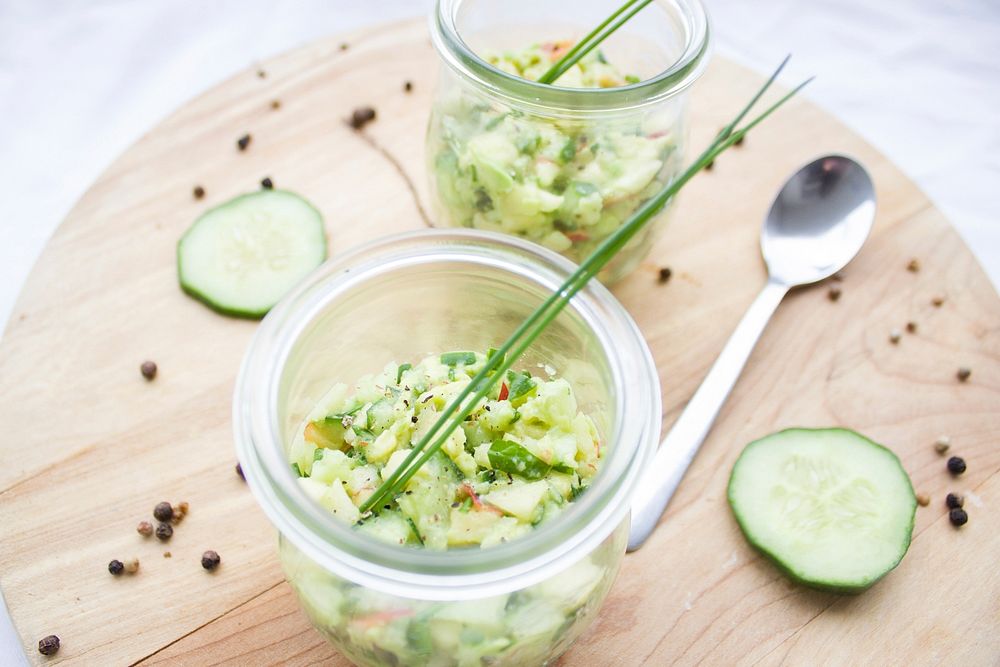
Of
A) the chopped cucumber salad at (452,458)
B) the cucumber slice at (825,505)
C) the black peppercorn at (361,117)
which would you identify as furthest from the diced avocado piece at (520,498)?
the black peppercorn at (361,117)

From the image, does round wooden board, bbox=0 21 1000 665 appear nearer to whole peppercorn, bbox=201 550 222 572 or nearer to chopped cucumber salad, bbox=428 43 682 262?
whole peppercorn, bbox=201 550 222 572

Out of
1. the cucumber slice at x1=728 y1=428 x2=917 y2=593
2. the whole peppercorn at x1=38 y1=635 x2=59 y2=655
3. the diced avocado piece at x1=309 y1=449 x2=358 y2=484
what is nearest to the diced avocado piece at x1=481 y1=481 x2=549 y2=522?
the diced avocado piece at x1=309 y1=449 x2=358 y2=484

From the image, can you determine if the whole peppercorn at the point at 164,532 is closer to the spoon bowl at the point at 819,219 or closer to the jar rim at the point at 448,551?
the jar rim at the point at 448,551

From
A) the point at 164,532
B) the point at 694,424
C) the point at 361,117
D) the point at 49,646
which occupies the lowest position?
the point at 49,646

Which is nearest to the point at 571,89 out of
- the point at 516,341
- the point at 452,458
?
the point at 516,341

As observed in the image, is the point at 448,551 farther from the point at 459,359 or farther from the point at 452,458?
the point at 459,359

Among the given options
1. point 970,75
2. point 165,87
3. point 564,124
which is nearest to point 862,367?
point 564,124
